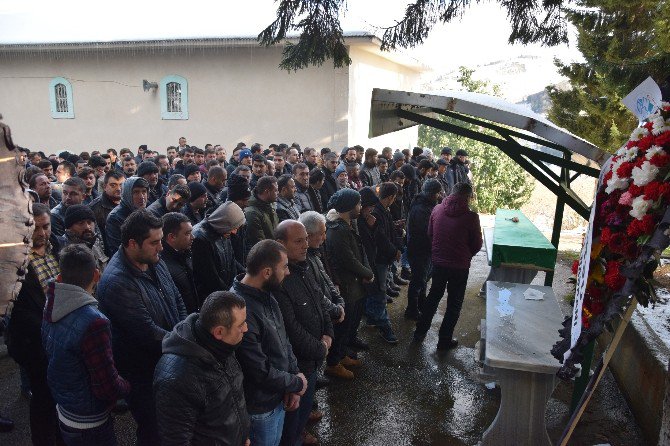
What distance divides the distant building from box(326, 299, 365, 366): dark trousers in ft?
30.6

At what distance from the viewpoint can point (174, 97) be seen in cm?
1527

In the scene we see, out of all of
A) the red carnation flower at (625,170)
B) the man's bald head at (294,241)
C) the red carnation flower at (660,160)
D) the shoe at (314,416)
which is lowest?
the shoe at (314,416)

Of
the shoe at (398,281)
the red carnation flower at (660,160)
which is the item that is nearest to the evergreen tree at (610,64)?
the red carnation flower at (660,160)

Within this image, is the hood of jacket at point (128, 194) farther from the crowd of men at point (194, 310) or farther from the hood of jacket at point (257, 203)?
the hood of jacket at point (257, 203)

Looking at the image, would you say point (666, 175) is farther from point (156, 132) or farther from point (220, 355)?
point (156, 132)

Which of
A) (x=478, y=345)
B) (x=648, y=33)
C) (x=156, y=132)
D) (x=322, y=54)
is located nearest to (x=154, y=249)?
(x=322, y=54)

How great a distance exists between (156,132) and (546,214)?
12.8 metres

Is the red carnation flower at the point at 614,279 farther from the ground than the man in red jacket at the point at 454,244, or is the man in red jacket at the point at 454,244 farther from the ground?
the red carnation flower at the point at 614,279

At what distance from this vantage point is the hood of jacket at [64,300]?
261 centimetres

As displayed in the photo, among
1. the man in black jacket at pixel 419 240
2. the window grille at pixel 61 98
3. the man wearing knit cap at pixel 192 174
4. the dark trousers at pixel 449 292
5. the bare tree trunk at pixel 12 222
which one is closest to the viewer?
the bare tree trunk at pixel 12 222

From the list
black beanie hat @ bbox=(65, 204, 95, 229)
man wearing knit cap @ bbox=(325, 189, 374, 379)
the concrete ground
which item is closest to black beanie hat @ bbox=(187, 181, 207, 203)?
black beanie hat @ bbox=(65, 204, 95, 229)

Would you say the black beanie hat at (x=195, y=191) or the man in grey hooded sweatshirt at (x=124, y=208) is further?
the black beanie hat at (x=195, y=191)

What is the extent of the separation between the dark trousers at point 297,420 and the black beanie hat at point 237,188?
2193mm

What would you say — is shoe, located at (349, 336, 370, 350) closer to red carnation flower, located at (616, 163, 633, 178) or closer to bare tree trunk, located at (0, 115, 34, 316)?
red carnation flower, located at (616, 163, 633, 178)
